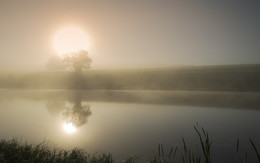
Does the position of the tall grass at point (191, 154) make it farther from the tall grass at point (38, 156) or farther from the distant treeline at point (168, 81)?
the distant treeline at point (168, 81)

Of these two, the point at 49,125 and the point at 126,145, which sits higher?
the point at 49,125

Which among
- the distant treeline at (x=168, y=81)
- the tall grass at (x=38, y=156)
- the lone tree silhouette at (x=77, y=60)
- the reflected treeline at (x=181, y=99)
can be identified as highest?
the lone tree silhouette at (x=77, y=60)

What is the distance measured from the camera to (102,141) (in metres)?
13.3

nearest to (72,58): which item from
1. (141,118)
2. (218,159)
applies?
(141,118)

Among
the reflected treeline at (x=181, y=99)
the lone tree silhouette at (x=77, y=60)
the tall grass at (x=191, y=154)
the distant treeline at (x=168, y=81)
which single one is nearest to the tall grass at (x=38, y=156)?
the tall grass at (x=191, y=154)

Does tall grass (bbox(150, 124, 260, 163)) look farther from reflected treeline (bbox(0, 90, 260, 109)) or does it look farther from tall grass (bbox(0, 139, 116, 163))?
reflected treeline (bbox(0, 90, 260, 109))

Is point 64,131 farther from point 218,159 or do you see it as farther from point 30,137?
point 218,159

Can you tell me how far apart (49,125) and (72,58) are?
6488 cm

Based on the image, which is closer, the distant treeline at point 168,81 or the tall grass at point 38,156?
the tall grass at point 38,156

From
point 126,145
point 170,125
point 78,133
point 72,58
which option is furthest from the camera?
point 72,58

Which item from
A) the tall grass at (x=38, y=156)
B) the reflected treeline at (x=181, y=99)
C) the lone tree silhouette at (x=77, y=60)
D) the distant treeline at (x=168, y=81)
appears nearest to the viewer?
the tall grass at (x=38, y=156)

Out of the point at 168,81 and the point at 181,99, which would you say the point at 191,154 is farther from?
the point at 168,81

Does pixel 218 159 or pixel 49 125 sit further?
pixel 49 125

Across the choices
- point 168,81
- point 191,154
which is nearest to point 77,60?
point 168,81
